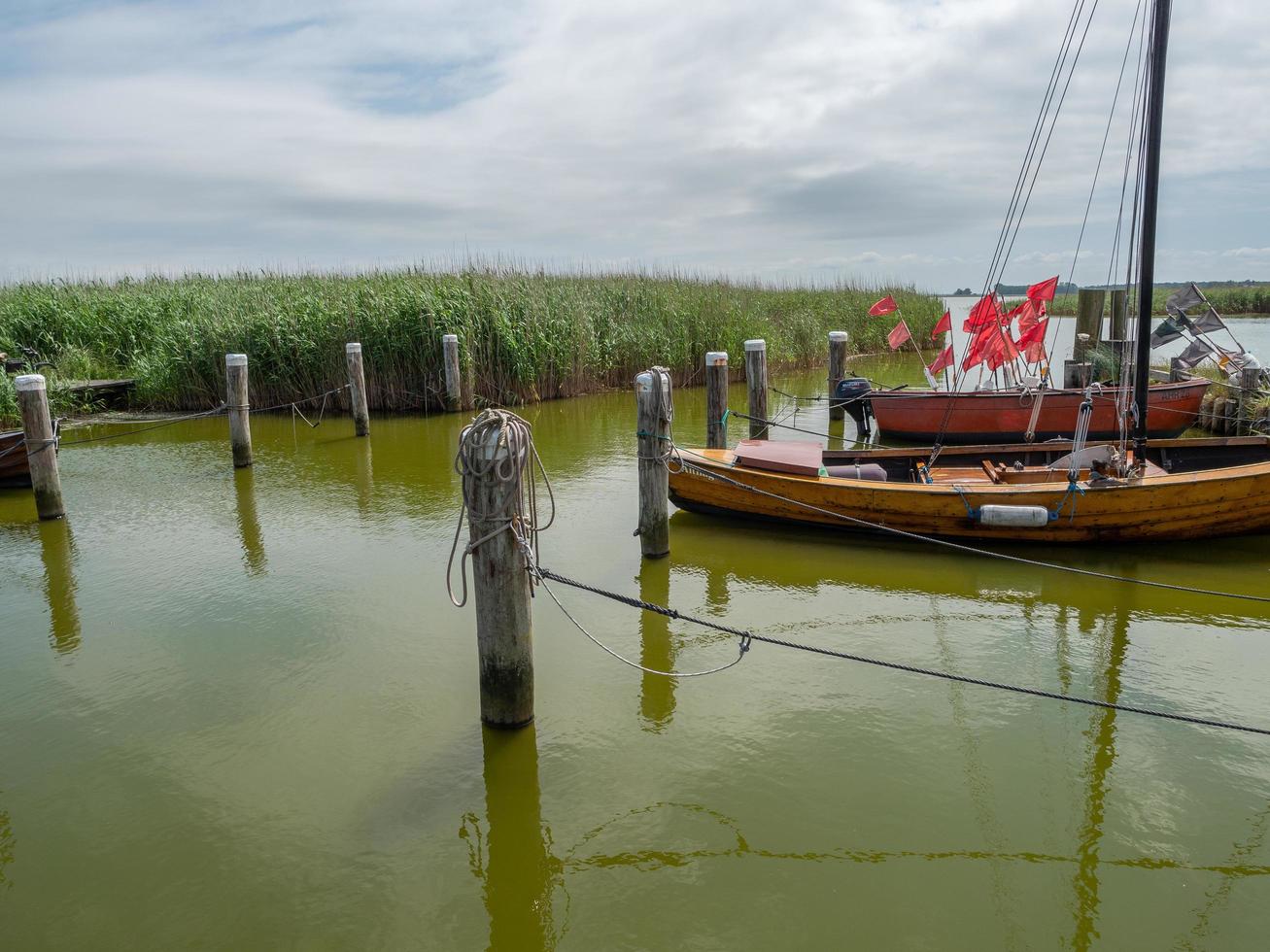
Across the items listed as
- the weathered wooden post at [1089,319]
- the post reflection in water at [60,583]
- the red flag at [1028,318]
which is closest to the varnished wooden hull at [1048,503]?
the red flag at [1028,318]

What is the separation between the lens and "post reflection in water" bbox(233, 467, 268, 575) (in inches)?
298

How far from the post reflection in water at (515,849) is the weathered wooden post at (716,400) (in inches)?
219

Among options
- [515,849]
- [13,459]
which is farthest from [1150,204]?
[13,459]

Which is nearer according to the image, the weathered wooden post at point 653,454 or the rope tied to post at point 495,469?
the rope tied to post at point 495,469

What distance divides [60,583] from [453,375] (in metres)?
8.79

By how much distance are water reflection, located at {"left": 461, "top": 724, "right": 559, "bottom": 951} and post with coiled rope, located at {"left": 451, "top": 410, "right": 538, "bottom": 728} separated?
191 mm

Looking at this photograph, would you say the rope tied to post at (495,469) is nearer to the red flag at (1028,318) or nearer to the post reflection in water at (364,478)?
the post reflection in water at (364,478)

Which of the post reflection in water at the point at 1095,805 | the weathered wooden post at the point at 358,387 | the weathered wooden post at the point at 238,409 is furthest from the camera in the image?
the weathered wooden post at the point at 358,387

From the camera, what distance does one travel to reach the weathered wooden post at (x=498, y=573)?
4.00m

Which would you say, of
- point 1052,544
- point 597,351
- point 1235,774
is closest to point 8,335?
point 597,351

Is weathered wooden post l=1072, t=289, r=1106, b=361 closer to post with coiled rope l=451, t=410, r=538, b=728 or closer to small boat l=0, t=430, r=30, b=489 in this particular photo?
post with coiled rope l=451, t=410, r=538, b=728

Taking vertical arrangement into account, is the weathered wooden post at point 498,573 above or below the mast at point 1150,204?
below

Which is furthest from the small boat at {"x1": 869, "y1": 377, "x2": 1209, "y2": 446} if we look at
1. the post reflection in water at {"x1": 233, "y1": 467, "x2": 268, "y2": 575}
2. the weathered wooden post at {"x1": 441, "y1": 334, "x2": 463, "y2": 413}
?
the post reflection in water at {"x1": 233, "y1": 467, "x2": 268, "y2": 575}

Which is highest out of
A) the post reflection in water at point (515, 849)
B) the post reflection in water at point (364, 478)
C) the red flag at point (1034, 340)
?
the red flag at point (1034, 340)
